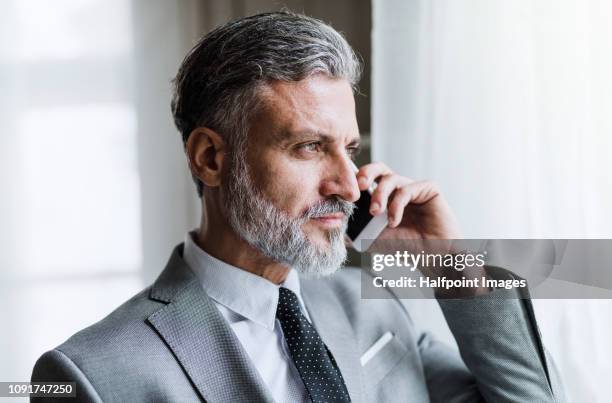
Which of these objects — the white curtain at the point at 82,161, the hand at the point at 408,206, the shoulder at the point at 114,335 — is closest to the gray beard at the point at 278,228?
the hand at the point at 408,206

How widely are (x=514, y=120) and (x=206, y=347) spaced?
30.1 inches

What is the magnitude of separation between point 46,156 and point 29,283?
0.34m

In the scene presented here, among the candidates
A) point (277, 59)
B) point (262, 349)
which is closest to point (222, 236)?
point (262, 349)

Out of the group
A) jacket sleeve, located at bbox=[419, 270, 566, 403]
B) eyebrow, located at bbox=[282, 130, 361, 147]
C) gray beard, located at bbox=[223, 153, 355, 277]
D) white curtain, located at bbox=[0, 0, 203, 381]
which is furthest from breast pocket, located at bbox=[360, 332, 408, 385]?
white curtain, located at bbox=[0, 0, 203, 381]

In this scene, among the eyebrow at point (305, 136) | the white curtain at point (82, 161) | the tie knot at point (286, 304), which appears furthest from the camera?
the white curtain at point (82, 161)

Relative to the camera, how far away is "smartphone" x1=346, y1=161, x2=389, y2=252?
1339 mm

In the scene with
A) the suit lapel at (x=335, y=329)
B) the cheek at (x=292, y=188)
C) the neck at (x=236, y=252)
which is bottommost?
the suit lapel at (x=335, y=329)

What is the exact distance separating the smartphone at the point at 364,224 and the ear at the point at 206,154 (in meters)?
0.27

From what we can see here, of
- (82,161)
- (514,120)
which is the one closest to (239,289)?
(514,120)

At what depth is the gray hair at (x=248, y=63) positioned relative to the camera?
3.87ft

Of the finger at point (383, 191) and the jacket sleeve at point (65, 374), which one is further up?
the finger at point (383, 191)

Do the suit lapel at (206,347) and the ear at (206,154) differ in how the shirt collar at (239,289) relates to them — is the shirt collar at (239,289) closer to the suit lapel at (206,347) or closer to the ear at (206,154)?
the suit lapel at (206,347)

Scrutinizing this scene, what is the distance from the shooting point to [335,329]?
1.36 metres

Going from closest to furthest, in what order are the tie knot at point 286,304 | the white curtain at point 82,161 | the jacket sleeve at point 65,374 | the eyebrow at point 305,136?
the jacket sleeve at point 65,374 < the eyebrow at point 305,136 < the tie knot at point 286,304 < the white curtain at point 82,161
